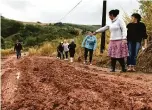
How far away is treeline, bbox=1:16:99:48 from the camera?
2393 inches

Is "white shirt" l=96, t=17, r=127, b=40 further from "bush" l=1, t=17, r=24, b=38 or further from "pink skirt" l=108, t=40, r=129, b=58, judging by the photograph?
"bush" l=1, t=17, r=24, b=38

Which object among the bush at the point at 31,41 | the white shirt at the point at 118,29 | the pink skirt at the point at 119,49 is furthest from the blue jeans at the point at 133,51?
the bush at the point at 31,41

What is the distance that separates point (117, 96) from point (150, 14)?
9637 mm

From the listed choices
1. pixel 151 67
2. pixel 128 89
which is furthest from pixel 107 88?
pixel 151 67

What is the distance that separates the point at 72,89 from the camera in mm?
8492

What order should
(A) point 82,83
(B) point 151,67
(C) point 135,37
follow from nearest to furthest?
(A) point 82,83, (C) point 135,37, (B) point 151,67

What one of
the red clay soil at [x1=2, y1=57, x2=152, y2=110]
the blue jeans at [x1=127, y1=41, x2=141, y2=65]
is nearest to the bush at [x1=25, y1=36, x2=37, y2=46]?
the blue jeans at [x1=127, y1=41, x2=141, y2=65]

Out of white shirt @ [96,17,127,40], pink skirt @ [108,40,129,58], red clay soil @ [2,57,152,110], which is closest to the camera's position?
red clay soil @ [2,57,152,110]

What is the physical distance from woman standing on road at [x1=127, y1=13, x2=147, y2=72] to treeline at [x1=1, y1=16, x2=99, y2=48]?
144 feet

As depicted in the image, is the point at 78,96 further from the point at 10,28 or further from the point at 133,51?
the point at 10,28

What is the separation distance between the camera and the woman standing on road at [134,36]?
14.3 metres

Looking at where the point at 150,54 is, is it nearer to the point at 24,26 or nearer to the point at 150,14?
the point at 150,14

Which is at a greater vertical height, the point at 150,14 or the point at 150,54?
the point at 150,14

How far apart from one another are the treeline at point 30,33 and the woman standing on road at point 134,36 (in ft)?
144
